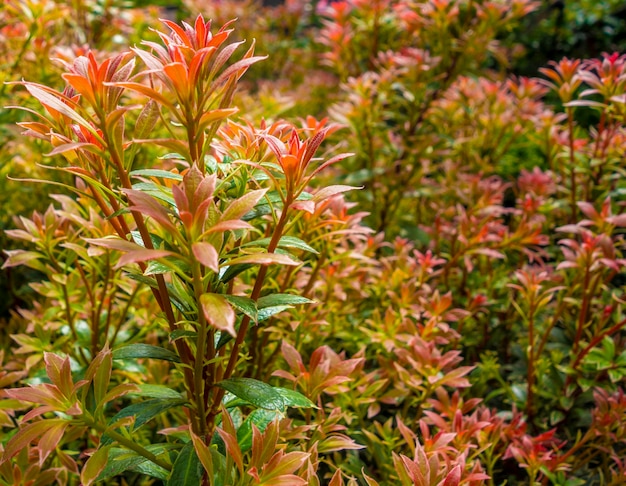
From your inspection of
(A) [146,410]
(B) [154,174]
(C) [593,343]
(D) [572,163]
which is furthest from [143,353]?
(D) [572,163]

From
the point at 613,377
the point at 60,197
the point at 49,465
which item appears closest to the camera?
the point at 49,465

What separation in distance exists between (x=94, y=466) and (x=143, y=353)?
0.66ft

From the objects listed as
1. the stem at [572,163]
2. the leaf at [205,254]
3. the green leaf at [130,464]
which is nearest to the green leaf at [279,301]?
the leaf at [205,254]

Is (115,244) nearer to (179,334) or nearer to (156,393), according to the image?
(179,334)

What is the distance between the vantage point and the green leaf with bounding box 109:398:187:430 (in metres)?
0.97

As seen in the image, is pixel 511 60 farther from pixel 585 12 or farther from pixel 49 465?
pixel 49 465

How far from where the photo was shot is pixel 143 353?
98 centimetres

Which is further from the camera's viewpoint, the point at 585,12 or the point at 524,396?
the point at 585,12

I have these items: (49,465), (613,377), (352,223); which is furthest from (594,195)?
(49,465)

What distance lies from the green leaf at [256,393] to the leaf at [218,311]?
22 centimetres

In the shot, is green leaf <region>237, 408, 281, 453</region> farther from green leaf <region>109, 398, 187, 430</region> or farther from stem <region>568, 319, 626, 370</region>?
stem <region>568, 319, 626, 370</region>

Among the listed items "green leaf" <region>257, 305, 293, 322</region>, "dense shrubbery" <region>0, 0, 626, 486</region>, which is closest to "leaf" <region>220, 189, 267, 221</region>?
"dense shrubbery" <region>0, 0, 626, 486</region>

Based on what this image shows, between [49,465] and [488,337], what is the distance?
1.63m

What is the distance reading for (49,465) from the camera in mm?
1403
